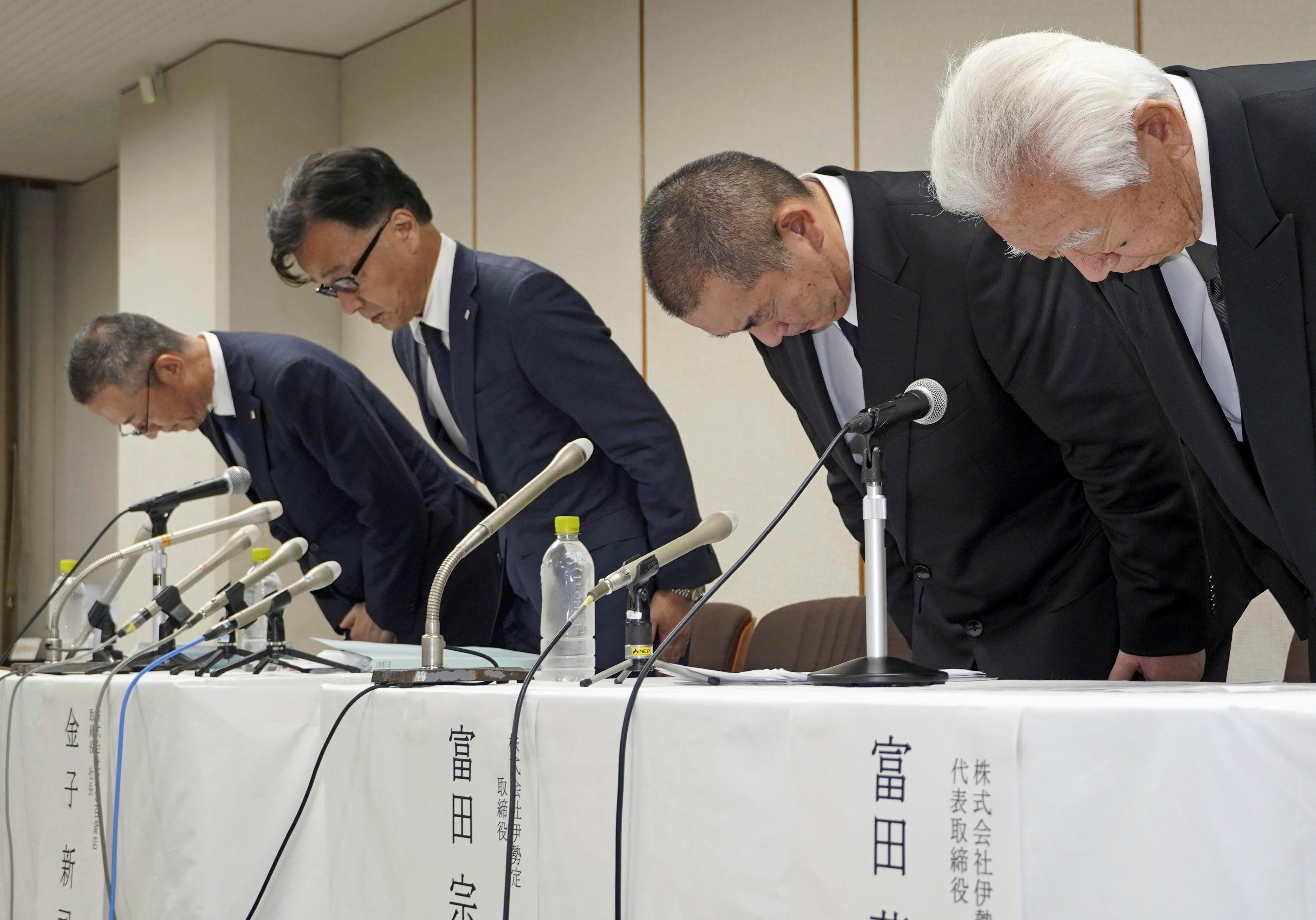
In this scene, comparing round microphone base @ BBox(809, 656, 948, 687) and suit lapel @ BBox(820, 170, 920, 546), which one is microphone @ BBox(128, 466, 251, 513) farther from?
round microphone base @ BBox(809, 656, 948, 687)

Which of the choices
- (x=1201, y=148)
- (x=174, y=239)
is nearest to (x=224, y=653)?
(x=1201, y=148)

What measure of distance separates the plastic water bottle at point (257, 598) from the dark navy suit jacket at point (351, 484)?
161 mm

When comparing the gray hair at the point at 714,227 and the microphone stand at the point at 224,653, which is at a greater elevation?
the gray hair at the point at 714,227

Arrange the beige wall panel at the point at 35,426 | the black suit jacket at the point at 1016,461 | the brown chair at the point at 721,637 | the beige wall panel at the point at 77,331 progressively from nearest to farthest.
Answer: the black suit jacket at the point at 1016,461 < the brown chair at the point at 721,637 < the beige wall panel at the point at 77,331 < the beige wall panel at the point at 35,426

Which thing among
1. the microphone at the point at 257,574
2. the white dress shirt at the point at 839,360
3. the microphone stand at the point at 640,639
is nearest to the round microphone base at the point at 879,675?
the microphone stand at the point at 640,639

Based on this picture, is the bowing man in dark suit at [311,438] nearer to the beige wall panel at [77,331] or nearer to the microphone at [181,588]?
the microphone at [181,588]

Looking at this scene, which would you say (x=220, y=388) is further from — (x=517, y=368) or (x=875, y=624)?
(x=875, y=624)

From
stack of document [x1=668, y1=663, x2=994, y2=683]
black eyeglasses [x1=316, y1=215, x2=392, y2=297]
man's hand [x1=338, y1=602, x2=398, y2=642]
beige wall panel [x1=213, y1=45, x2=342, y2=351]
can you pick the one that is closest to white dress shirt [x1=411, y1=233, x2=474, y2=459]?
black eyeglasses [x1=316, y1=215, x2=392, y2=297]

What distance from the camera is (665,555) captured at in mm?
1726

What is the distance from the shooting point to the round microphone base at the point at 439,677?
1.71 m

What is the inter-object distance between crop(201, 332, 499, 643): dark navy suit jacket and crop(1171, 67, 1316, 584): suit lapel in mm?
2082

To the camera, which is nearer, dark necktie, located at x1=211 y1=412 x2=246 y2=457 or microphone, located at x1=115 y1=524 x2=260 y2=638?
microphone, located at x1=115 y1=524 x2=260 y2=638

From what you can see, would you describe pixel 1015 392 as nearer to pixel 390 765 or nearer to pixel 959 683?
pixel 959 683

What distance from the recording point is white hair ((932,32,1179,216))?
144cm
